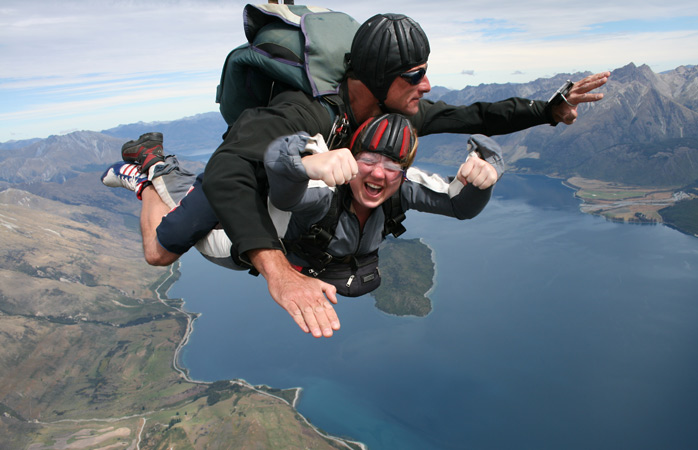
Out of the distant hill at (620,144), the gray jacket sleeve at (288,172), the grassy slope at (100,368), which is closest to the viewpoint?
the gray jacket sleeve at (288,172)

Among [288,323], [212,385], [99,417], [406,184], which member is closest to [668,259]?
[288,323]

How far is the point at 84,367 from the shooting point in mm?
71938

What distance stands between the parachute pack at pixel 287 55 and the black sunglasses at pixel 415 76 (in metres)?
0.47

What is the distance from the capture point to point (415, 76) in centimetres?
325

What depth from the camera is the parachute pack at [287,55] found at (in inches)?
120

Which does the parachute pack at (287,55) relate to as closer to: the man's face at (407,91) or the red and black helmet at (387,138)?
the red and black helmet at (387,138)

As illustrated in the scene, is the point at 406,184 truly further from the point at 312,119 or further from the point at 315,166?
the point at 315,166

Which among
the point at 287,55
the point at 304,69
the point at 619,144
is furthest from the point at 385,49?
the point at 619,144

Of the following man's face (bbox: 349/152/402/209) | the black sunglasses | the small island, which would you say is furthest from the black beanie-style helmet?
the small island

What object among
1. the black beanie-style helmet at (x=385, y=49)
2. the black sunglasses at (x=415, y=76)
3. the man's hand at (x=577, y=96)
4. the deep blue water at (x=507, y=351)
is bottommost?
the deep blue water at (x=507, y=351)

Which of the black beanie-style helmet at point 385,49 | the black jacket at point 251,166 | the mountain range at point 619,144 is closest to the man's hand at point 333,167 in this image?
the black jacket at point 251,166

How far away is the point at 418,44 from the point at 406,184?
103 cm

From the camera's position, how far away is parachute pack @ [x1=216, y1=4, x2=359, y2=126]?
3.04m

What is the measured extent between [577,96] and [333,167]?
302cm
